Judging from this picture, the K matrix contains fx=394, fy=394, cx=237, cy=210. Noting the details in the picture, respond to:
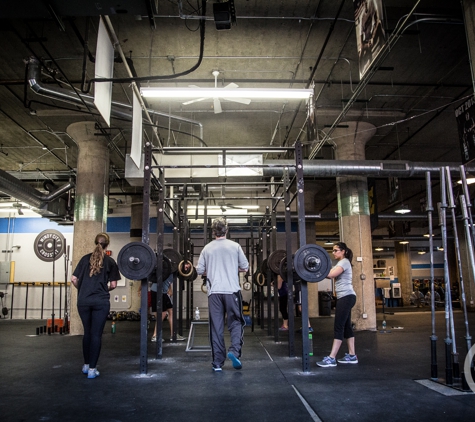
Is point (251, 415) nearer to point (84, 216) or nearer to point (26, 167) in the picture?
point (84, 216)

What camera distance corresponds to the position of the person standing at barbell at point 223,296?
3.85 meters

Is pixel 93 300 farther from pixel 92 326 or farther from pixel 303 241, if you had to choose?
pixel 303 241

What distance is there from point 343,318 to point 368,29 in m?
3.19

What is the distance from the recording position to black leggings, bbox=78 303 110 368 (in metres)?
3.75

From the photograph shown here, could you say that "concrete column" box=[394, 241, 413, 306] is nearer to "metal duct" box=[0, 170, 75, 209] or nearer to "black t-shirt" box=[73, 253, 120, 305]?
"metal duct" box=[0, 170, 75, 209]

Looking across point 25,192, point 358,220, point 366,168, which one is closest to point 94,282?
point 366,168

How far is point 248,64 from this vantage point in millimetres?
6746

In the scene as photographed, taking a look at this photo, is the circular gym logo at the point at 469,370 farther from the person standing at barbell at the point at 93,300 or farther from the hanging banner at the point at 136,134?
the hanging banner at the point at 136,134

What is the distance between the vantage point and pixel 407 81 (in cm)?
730

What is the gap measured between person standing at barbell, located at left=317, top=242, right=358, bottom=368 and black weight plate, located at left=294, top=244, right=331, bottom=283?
10.0 inches

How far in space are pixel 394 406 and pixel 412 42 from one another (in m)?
5.47

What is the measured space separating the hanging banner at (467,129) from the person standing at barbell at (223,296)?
380cm

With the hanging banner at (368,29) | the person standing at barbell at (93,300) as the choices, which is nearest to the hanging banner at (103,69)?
the person standing at barbell at (93,300)

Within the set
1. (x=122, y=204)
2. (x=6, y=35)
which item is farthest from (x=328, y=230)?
(x=6, y=35)
